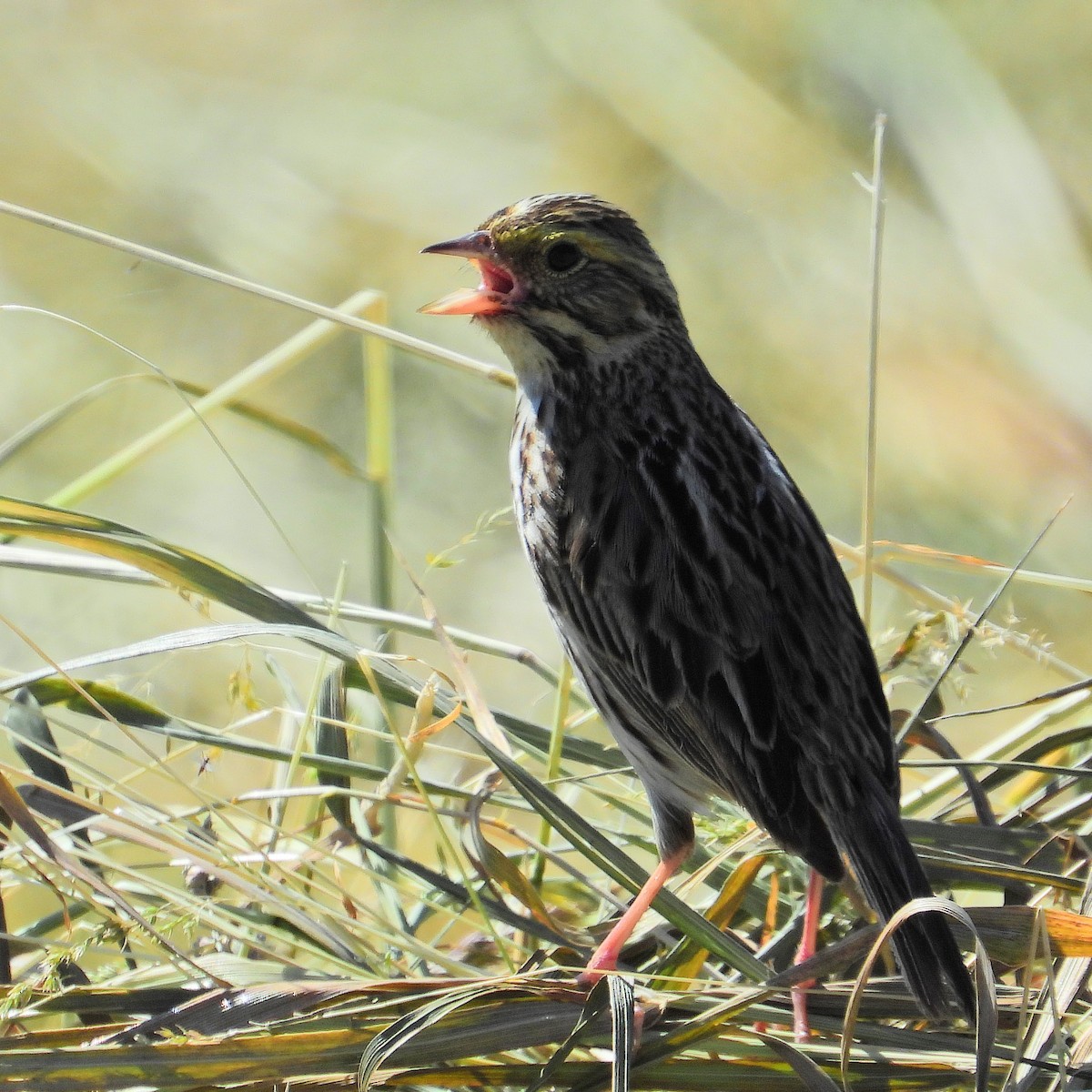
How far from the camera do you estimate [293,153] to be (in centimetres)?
608

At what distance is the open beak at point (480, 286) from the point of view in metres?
2.72

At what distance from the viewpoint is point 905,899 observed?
2.19m

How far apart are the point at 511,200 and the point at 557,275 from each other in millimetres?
2720

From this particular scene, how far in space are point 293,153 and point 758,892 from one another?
4.30m

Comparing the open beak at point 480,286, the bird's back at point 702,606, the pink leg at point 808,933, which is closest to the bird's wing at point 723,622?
the bird's back at point 702,606

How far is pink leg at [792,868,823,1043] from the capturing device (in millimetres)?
2137

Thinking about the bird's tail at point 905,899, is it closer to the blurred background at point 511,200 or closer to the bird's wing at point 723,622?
the bird's wing at point 723,622

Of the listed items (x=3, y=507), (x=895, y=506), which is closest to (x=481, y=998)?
(x=3, y=507)

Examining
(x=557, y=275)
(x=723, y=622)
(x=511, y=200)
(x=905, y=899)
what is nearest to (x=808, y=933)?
(x=905, y=899)

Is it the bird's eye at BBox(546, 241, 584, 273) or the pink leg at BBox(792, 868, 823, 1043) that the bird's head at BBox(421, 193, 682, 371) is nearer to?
the bird's eye at BBox(546, 241, 584, 273)

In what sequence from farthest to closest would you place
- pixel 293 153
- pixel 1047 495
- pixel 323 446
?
1. pixel 293 153
2. pixel 1047 495
3. pixel 323 446

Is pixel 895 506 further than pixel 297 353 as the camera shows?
Yes

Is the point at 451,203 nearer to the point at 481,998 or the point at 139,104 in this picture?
the point at 139,104

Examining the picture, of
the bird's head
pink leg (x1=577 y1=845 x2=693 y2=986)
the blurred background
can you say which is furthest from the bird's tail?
the blurred background
